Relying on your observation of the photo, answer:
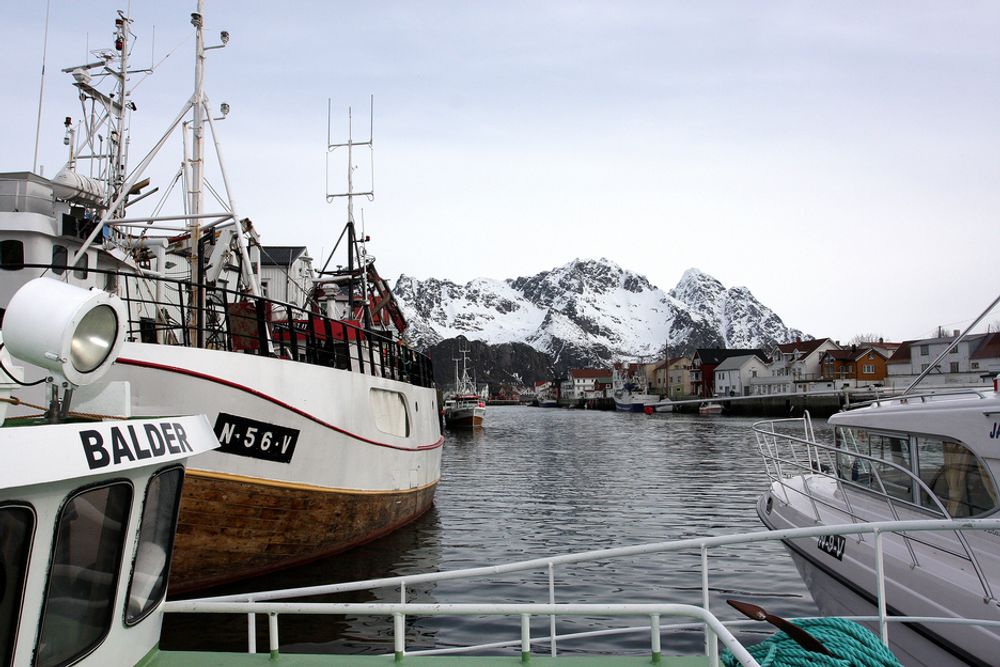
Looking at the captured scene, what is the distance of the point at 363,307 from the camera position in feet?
75.7

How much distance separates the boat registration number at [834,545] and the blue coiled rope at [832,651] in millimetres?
4186

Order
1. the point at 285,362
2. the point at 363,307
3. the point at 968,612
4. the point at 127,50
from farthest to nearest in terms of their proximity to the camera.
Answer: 1. the point at 363,307
2. the point at 127,50
3. the point at 285,362
4. the point at 968,612

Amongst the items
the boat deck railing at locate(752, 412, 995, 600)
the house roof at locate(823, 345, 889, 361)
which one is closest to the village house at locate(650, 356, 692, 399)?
the house roof at locate(823, 345, 889, 361)

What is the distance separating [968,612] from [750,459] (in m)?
27.8

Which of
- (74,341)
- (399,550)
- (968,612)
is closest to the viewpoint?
(74,341)

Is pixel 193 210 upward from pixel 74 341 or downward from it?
upward

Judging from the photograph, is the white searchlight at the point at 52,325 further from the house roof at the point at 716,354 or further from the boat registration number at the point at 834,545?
the house roof at the point at 716,354

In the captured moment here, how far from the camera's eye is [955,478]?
23.9ft

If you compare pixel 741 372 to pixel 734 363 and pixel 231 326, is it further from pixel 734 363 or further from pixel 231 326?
pixel 231 326

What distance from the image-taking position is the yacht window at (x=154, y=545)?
405 centimetres

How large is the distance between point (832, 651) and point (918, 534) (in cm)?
431

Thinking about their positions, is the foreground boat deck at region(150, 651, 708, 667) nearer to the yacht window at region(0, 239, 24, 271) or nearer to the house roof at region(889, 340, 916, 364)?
the yacht window at region(0, 239, 24, 271)

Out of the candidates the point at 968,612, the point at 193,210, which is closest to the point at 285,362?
the point at 193,210

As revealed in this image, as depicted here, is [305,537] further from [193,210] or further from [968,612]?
[968,612]
